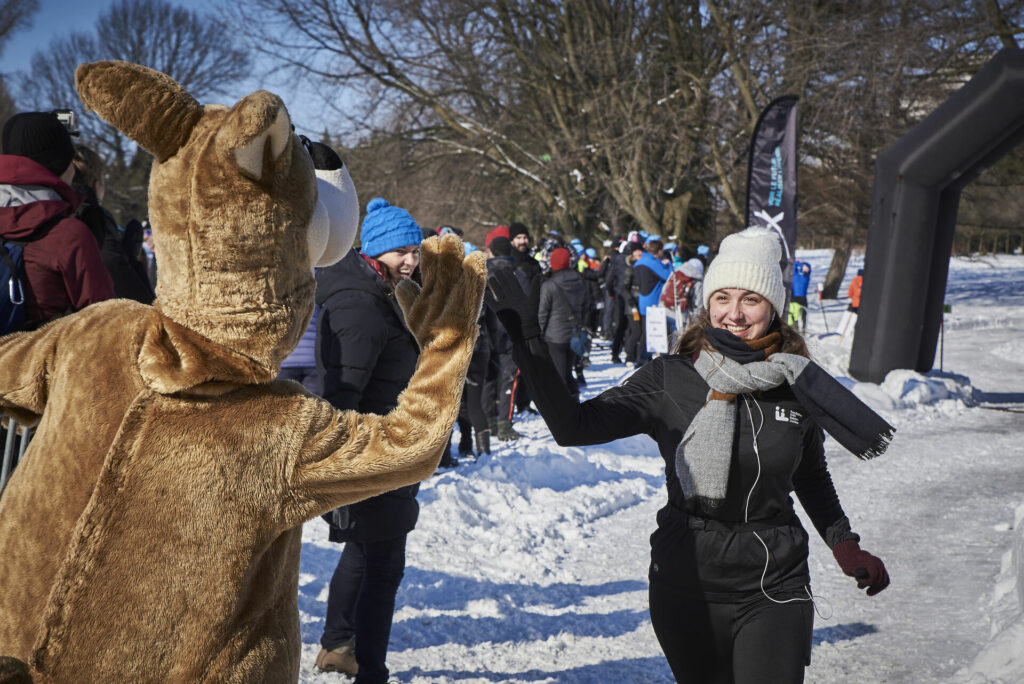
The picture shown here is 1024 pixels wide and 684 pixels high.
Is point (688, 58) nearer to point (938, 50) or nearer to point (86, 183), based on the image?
point (938, 50)

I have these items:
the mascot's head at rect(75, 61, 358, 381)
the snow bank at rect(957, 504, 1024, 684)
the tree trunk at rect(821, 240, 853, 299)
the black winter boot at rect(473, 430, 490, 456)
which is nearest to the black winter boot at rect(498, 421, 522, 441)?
the black winter boot at rect(473, 430, 490, 456)

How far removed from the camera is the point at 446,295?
6.10 feet

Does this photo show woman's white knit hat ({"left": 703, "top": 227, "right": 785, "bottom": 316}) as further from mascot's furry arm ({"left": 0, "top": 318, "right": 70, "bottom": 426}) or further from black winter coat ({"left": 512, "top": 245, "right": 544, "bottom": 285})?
black winter coat ({"left": 512, "top": 245, "right": 544, "bottom": 285})

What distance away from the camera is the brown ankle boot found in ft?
13.3

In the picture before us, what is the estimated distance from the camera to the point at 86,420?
167cm

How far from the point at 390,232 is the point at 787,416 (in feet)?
6.77

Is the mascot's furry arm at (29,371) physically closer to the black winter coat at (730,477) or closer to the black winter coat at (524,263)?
the black winter coat at (730,477)

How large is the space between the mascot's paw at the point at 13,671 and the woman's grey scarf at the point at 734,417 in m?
1.79

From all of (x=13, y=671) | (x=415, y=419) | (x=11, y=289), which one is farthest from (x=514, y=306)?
(x=11, y=289)

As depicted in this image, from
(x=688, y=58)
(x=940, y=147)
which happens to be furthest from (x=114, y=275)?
(x=688, y=58)

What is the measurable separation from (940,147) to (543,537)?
7.91 m

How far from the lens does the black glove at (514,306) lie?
8.30 feet

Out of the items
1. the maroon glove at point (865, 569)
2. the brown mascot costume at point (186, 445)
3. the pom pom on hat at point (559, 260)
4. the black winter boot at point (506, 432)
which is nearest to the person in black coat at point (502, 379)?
the black winter boot at point (506, 432)

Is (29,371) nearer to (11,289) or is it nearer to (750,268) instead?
(11,289)
